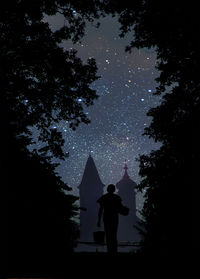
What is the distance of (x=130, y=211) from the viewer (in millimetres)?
109625

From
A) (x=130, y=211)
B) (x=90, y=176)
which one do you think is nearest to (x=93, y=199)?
(x=90, y=176)

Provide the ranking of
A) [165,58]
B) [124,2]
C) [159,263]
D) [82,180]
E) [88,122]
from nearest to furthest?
[159,263] → [124,2] → [165,58] → [88,122] → [82,180]

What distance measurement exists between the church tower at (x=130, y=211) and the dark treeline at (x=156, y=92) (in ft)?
292

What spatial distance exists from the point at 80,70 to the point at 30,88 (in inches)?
89.7

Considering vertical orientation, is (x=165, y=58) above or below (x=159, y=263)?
above

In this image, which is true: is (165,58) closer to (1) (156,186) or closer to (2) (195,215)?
(1) (156,186)

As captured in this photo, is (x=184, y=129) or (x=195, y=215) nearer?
(x=195, y=215)

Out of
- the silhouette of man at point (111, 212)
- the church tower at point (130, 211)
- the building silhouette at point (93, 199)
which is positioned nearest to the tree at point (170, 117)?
the silhouette of man at point (111, 212)

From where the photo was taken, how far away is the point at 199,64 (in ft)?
51.5

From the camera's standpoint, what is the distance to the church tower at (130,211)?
347ft

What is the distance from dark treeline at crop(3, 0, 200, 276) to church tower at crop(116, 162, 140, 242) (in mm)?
89030

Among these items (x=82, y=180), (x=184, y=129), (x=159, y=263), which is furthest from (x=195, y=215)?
(x=82, y=180)

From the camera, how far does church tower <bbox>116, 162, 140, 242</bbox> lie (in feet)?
347

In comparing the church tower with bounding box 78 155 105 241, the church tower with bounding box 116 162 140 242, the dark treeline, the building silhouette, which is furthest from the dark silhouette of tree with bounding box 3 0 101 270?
the church tower with bounding box 116 162 140 242
